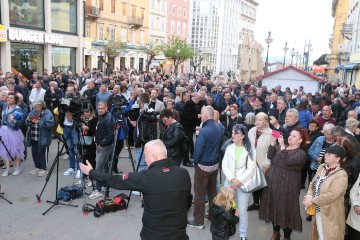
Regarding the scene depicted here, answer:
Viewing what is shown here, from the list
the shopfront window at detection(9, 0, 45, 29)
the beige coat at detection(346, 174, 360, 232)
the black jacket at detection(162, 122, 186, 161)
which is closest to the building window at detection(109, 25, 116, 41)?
the shopfront window at detection(9, 0, 45, 29)

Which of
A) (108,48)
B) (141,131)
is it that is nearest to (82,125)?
(141,131)

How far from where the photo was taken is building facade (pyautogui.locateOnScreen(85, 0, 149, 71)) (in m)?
34.8

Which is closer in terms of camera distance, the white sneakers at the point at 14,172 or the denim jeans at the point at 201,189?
the denim jeans at the point at 201,189

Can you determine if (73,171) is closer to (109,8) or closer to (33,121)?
(33,121)

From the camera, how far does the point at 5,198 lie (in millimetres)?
6301

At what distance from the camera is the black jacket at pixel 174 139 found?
18.6 feet

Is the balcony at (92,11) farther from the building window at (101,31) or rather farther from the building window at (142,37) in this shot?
the building window at (142,37)

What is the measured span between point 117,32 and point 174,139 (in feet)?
119

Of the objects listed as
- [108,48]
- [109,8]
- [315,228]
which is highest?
[109,8]

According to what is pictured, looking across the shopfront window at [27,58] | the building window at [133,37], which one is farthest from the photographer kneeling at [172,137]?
the building window at [133,37]

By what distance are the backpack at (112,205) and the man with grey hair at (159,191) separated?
114 inches

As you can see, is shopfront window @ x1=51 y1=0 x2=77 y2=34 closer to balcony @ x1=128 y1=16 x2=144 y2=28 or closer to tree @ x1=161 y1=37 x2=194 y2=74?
balcony @ x1=128 y1=16 x2=144 y2=28

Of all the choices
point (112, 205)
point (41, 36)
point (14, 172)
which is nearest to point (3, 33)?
point (41, 36)

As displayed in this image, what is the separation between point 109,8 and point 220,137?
3595 centimetres
